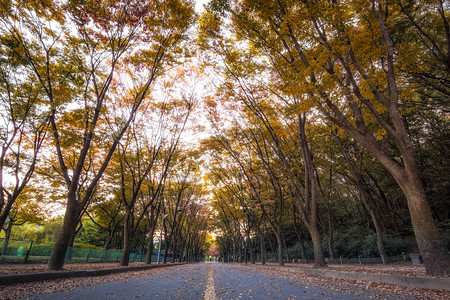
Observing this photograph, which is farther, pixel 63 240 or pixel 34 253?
pixel 34 253

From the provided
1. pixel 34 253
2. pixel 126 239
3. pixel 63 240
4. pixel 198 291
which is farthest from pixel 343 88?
pixel 34 253

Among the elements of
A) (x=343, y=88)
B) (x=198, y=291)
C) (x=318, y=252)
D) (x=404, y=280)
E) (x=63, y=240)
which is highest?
(x=343, y=88)

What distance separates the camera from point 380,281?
6.04m

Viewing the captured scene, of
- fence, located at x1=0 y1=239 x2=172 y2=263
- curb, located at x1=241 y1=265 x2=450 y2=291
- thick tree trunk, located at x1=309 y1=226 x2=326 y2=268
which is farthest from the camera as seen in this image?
fence, located at x1=0 y1=239 x2=172 y2=263

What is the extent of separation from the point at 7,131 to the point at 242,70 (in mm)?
11017

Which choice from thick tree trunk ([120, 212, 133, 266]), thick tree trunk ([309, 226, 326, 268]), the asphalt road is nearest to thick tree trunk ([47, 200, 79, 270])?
the asphalt road

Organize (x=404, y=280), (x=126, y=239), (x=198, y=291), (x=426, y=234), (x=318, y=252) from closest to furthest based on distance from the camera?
(x=198, y=291) → (x=404, y=280) → (x=426, y=234) → (x=318, y=252) → (x=126, y=239)

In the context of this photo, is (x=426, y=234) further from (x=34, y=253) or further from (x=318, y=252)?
(x=34, y=253)

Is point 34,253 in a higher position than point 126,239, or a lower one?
lower

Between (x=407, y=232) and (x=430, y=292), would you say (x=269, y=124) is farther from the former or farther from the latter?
(x=407, y=232)

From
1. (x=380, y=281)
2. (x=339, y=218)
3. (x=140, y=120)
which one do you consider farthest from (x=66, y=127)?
(x=339, y=218)

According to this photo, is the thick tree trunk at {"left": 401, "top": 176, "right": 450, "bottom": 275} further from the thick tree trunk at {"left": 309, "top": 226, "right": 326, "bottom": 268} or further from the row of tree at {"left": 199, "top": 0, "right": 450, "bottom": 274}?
the thick tree trunk at {"left": 309, "top": 226, "right": 326, "bottom": 268}

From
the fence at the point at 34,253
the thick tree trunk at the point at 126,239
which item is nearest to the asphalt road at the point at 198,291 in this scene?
the thick tree trunk at the point at 126,239

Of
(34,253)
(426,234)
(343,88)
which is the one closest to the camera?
(426,234)
